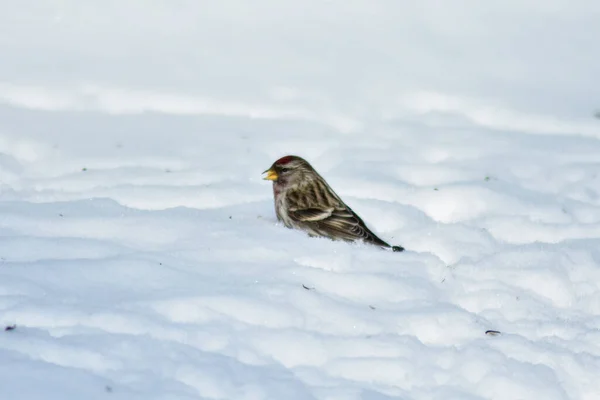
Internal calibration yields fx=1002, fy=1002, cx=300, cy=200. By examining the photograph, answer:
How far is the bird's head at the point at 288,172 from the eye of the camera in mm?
5211

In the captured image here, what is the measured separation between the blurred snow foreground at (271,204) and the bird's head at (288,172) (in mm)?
257

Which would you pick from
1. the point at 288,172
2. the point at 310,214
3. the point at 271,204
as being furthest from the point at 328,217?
the point at 271,204

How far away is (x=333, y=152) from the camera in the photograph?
258 inches

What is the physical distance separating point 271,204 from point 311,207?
23.4 inches

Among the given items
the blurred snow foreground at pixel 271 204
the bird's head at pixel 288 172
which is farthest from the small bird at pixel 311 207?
the blurred snow foreground at pixel 271 204

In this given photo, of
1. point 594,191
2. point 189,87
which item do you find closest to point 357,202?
point 594,191

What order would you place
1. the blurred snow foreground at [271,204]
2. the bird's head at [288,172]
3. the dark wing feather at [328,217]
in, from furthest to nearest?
the bird's head at [288,172]
the dark wing feather at [328,217]
the blurred snow foreground at [271,204]

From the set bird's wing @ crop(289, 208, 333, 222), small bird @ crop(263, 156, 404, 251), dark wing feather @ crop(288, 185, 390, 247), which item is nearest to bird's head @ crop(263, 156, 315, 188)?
small bird @ crop(263, 156, 404, 251)

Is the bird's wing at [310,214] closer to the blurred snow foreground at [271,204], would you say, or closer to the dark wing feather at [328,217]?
the dark wing feather at [328,217]

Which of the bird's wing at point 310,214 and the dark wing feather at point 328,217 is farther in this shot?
the bird's wing at point 310,214

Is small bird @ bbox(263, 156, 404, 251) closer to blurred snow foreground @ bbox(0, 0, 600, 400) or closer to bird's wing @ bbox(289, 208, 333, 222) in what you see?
bird's wing @ bbox(289, 208, 333, 222)

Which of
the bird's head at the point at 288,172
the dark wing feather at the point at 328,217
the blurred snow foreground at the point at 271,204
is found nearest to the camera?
the blurred snow foreground at the point at 271,204

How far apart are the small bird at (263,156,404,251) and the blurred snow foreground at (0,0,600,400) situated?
0.19 m

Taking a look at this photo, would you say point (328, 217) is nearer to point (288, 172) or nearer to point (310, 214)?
point (310, 214)
